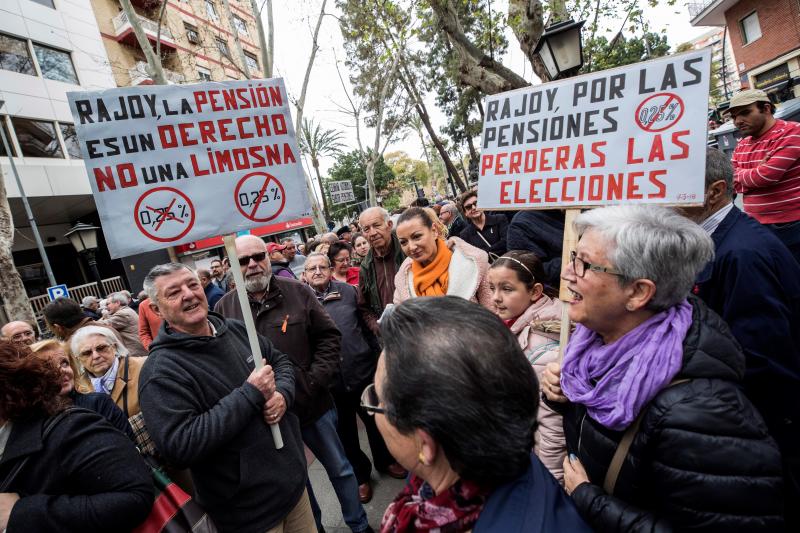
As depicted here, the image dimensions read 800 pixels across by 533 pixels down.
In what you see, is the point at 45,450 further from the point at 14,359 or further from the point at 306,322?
the point at 306,322

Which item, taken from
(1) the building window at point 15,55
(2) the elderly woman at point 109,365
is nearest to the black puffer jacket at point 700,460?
(2) the elderly woman at point 109,365

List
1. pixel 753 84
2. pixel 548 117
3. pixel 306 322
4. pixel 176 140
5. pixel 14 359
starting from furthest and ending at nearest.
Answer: pixel 753 84, pixel 306 322, pixel 548 117, pixel 176 140, pixel 14 359

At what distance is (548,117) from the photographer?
2.22m

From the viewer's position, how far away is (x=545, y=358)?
1910mm

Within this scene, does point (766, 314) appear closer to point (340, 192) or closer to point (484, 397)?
point (484, 397)

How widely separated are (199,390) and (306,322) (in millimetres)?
972

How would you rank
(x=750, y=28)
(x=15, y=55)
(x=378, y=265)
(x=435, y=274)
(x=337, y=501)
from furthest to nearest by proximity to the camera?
(x=750, y=28)
(x=15, y=55)
(x=378, y=265)
(x=337, y=501)
(x=435, y=274)

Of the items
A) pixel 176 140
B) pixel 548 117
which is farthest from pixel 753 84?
pixel 176 140

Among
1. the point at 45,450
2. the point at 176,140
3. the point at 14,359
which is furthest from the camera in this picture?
the point at 176,140

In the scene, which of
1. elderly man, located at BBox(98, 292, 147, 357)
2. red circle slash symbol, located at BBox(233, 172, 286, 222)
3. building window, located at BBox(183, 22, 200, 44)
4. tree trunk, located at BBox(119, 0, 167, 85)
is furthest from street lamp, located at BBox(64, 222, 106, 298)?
building window, located at BBox(183, 22, 200, 44)

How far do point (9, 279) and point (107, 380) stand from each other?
813 cm

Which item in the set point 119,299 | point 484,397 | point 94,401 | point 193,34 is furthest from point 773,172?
point 193,34

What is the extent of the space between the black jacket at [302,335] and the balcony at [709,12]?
101 ft

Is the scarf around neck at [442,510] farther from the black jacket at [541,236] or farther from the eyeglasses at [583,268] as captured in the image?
the black jacket at [541,236]
